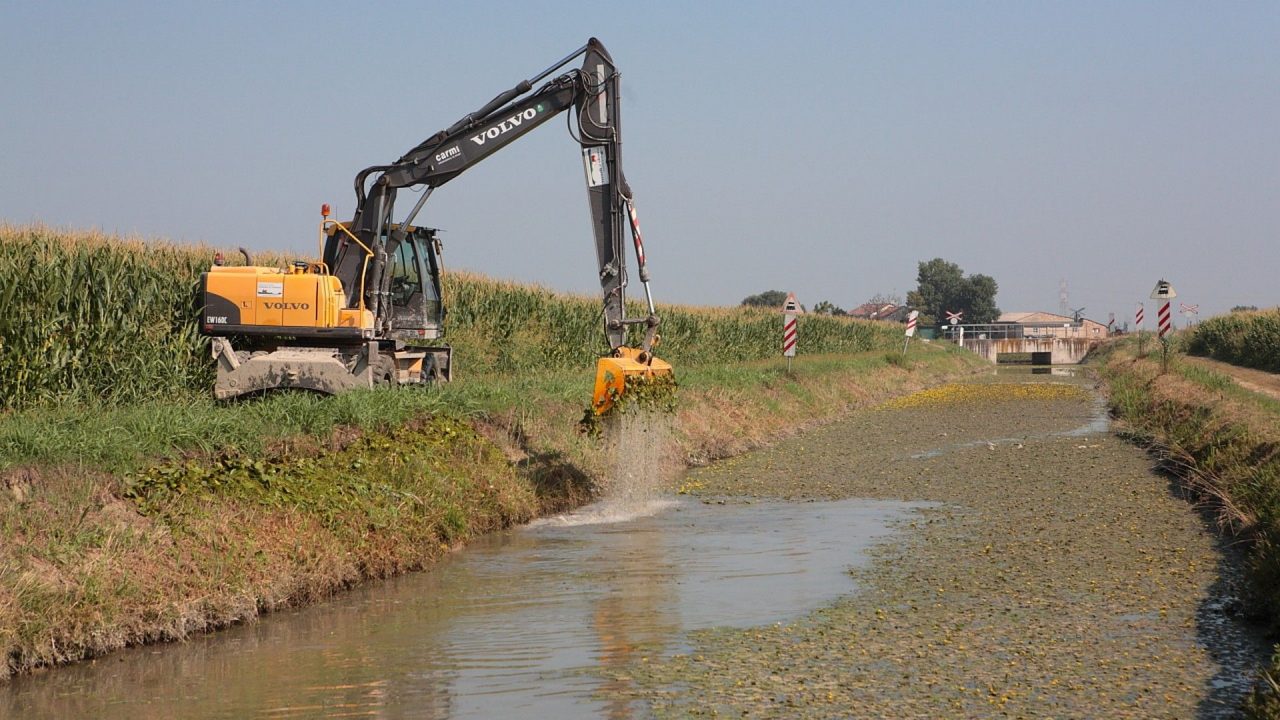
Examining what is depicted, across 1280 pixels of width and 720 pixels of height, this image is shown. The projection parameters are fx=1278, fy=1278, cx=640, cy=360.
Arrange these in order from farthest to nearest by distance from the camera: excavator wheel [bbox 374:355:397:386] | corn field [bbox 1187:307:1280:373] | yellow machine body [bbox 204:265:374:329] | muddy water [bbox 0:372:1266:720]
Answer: corn field [bbox 1187:307:1280:373] < excavator wheel [bbox 374:355:397:386] < yellow machine body [bbox 204:265:374:329] < muddy water [bbox 0:372:1266:720]

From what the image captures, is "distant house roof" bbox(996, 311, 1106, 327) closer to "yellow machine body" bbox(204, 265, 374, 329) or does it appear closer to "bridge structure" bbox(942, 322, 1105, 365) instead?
"bridge structure" bbox(942, 322, 1105, 365)

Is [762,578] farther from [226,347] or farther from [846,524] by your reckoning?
[226,347]

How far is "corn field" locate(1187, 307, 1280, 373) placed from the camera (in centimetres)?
4822

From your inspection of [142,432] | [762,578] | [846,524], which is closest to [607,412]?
[846,524]

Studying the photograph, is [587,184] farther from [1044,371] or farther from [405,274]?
[1044,371]

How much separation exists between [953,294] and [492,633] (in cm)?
15479

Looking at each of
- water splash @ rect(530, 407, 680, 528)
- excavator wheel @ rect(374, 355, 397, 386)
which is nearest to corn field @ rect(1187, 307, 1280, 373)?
water splash @ rect(530, 407, 680, 528)

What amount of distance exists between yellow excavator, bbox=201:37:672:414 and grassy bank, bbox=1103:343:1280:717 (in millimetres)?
6349

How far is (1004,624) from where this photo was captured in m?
8.66

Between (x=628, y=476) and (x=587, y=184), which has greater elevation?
(x=587, y=184)

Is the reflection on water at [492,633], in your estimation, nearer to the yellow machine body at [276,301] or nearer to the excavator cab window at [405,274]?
the yellow machine body at [276,301]

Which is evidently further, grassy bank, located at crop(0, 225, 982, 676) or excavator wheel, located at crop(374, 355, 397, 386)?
excavator wheel, located at crop(374, 355, 397, 386)

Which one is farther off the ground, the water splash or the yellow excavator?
the yellow excavator

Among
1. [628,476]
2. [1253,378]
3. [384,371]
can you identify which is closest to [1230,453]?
[628,476]
